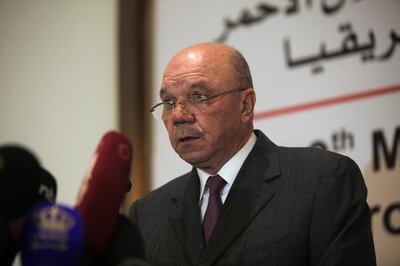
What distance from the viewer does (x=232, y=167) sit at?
1.48 metres

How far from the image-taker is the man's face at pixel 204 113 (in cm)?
144

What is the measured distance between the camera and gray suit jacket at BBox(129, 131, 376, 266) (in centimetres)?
125

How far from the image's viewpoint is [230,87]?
1.50 metres

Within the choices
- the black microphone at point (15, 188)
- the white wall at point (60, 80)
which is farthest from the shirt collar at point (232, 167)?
the white wall at point (60, 80)

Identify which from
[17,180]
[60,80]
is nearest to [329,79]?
[60,80]

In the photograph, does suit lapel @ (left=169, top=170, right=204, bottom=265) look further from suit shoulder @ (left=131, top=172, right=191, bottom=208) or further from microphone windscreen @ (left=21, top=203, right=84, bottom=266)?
microphone windscreen @ (left=21, top=203, right=84, bottom=266)

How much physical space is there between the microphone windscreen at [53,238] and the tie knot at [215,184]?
2.27 feet

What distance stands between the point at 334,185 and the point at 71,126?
1592 mm

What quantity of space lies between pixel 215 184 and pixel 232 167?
71 mm

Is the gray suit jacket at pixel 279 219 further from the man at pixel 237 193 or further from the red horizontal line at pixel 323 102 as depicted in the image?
the red horizontal line at pixel 323 102

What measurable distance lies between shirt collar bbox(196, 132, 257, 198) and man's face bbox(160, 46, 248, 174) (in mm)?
15

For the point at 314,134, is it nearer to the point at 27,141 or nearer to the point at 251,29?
the point at 251,29

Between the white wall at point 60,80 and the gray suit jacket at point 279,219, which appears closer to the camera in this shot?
the gray suit jacket at point 279,219

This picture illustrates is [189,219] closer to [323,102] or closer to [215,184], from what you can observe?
[215,184]
